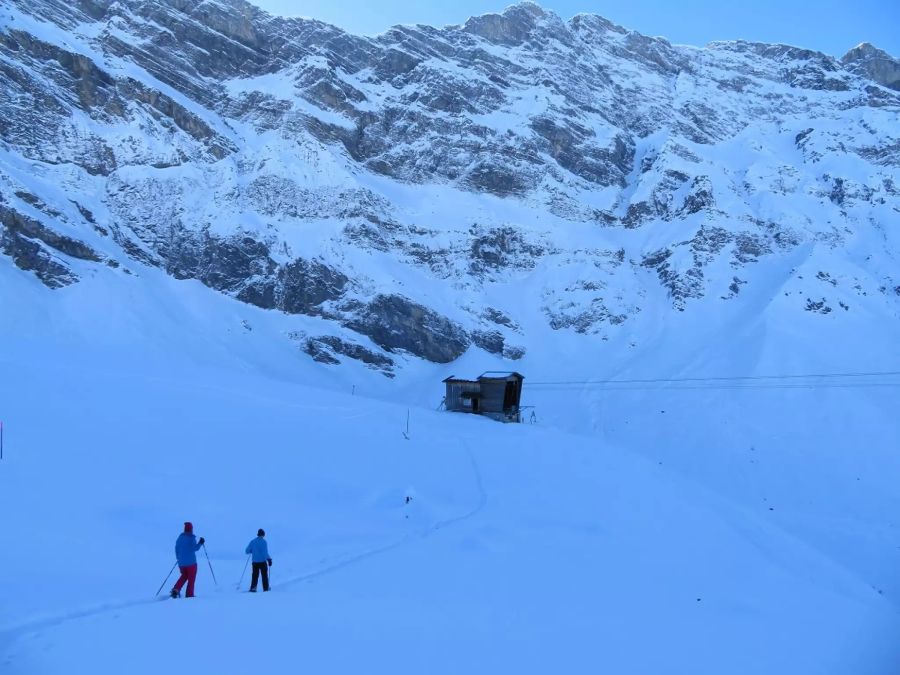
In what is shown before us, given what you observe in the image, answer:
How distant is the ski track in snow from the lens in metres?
7.83

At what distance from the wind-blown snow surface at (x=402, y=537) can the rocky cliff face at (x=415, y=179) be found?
24487 mm

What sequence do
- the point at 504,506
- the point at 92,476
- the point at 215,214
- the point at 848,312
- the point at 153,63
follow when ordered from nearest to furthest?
the point at 92,476 < the point at 504,506 < the point at 848,312 < the point at 215,214 < the point at 153,63

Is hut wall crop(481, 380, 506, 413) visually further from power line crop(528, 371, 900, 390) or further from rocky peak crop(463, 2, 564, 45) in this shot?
rocky peak crop(463, 2, 564, 45)

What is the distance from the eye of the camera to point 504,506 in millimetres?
20156

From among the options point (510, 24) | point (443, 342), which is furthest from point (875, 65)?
point (443, 342)

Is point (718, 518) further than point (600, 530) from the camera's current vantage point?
Yes

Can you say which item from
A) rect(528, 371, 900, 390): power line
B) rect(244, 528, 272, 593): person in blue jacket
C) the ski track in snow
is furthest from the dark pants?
rect(528, 371, 900, 390): power line

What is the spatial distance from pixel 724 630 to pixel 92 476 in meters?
14.1

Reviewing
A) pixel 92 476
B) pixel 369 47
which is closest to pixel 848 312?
pixel 92 476

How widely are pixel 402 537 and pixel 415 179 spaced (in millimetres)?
71982

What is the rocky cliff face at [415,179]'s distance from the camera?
60906mm

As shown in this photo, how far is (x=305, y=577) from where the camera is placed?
12.4 meters

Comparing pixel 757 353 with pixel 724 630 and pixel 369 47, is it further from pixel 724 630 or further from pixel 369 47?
pixel 369 47

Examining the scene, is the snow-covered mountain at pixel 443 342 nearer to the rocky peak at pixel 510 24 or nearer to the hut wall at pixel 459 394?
the rocky peak at pixel 510 24
